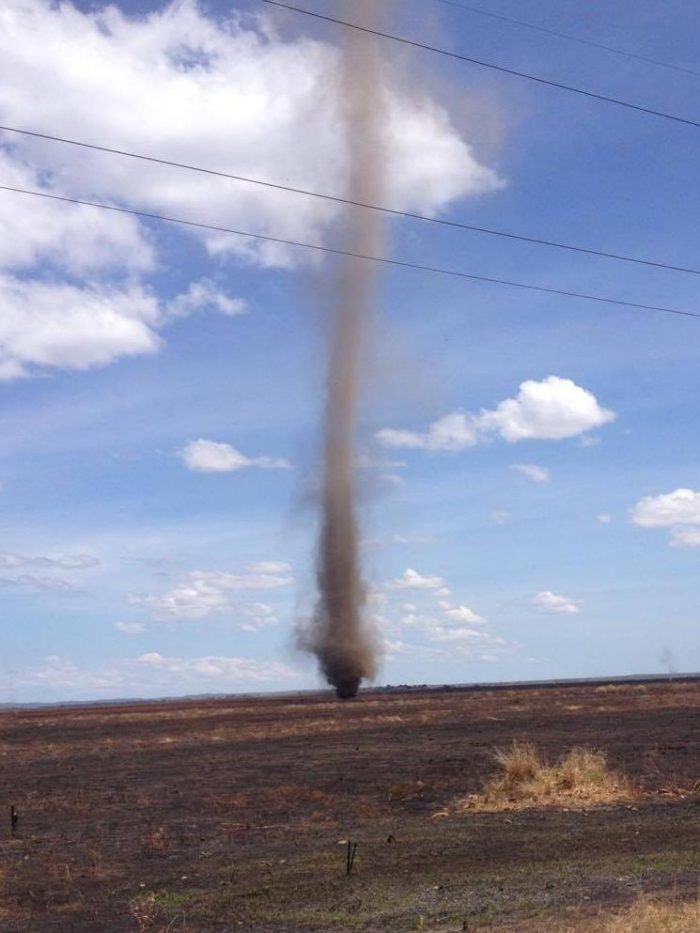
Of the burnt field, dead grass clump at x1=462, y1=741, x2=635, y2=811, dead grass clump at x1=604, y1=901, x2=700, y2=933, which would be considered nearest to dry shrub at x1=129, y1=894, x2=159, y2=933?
the burnt field

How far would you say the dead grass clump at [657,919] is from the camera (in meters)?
10.4

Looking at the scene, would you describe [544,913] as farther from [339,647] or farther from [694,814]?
[339,647]

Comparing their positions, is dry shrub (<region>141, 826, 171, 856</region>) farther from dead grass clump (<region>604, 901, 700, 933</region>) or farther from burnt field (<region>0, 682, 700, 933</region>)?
dead grass clump (<region>604, 901, 700, 933</region>)

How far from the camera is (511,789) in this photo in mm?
23219

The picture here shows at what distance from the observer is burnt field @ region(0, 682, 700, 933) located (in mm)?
13227

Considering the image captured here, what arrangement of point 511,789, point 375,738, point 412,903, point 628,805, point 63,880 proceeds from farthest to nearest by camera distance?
point 375,738 < point 511,789 < point 628,805 < point 63,880 < point 412,903

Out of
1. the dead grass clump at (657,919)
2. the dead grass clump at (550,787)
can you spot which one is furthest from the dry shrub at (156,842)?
the dead grass clump at (657,919)

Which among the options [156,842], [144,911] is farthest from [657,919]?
[156,842]

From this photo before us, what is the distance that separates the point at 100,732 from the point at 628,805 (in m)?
44.7

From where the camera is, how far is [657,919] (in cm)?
1080

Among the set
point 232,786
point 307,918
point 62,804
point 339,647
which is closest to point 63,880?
point 307,918

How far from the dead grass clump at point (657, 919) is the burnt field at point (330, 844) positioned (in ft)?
1.43

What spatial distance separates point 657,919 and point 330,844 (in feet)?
27.3

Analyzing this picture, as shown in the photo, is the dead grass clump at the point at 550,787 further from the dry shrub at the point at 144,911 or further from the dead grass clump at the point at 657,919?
the dead grass clump at the point at 657,919
